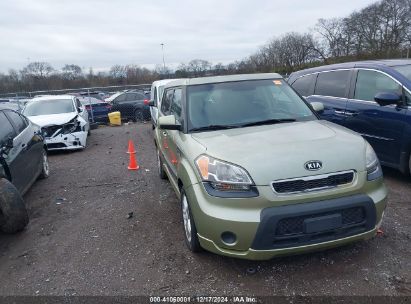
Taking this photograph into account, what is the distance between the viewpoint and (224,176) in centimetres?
297

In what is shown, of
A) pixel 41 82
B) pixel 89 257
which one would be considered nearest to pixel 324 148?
pixel 89 257

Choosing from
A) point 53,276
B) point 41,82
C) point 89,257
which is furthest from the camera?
point 41,82

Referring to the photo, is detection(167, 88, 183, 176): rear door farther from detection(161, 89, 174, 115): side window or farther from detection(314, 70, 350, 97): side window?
detection(314, 70, 350, 97): side window

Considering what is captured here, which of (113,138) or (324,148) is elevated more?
(324,148)

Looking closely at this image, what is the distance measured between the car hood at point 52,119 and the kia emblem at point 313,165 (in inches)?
326

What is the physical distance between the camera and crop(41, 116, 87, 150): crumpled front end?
374 inches

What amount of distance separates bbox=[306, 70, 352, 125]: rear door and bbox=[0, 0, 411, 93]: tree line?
32.9m

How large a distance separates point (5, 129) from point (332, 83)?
220 inches

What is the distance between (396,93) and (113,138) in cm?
977

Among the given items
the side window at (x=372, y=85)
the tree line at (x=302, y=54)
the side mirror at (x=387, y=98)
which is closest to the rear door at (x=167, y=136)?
the side mirror at (x=387, y=98)

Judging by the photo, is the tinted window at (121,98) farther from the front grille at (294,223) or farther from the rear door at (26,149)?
the front grille at (294,223)

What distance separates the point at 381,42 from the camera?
53656 mm

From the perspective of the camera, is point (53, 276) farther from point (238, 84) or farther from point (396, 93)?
point (396, 93)

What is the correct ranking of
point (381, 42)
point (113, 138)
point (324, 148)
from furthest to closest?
point (381, 42), point (113, 138), point (324, 148)
